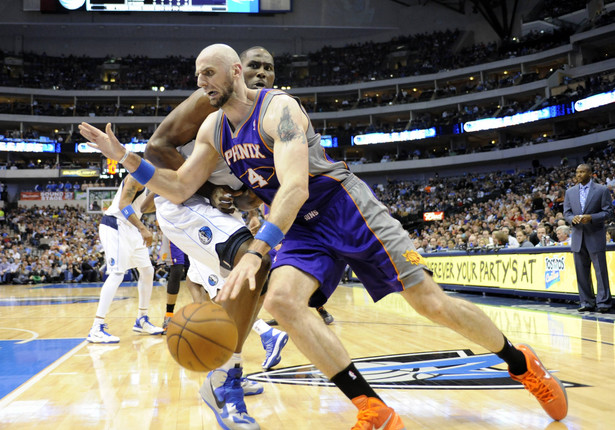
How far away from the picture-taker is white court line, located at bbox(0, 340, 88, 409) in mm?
3053

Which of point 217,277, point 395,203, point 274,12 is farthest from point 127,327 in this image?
point 274,12

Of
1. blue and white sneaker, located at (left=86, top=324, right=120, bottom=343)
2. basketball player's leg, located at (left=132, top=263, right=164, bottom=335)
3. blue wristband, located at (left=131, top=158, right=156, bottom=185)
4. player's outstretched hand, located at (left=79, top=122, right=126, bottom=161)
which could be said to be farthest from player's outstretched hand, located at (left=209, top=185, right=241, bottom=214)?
basketball player's leg, located at (left=132, top=263, right=164, bottom=335)

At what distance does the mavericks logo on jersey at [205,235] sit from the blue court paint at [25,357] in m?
1.53

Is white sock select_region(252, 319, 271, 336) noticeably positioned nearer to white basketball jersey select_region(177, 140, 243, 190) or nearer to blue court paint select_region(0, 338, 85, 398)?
white basketball jersey select_region(177, 140, 243, 190)

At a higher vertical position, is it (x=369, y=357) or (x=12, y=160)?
(x=12, y=160)

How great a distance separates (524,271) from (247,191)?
7.10 meters

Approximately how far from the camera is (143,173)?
275 cm

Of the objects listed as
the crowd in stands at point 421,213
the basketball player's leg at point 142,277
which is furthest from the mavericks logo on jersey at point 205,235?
the crowd in stands at point 421,213

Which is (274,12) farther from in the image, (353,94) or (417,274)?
(417,274)

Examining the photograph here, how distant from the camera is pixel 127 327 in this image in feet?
22.6

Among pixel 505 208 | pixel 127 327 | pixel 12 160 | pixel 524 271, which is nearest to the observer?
pixel 127 327

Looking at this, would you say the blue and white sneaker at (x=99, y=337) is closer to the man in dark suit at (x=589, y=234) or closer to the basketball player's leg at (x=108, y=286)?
the basketball player's leg at (x=108, y=286)

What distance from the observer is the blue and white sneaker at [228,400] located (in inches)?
96.5

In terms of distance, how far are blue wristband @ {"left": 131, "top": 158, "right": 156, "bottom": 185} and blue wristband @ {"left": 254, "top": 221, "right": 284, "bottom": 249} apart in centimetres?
98
